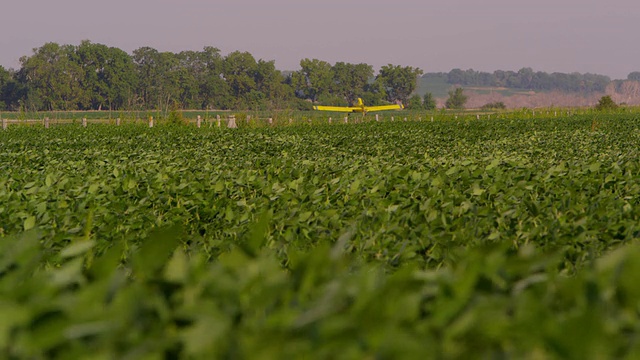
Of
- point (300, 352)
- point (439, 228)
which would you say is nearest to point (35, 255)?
point (300, 352)

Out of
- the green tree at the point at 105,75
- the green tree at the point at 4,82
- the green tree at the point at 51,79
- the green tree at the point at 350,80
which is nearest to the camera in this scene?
the green tree at the point at 51,79

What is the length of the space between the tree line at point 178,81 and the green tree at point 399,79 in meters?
0.07

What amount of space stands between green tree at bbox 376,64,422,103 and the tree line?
7cm

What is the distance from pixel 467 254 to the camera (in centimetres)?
200

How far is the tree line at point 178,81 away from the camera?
128 m

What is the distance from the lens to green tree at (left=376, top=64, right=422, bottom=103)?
6988 inches

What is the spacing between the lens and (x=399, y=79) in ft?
584

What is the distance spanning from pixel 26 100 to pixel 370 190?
5100 inches

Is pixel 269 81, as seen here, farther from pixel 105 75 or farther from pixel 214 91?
pixel 105 75

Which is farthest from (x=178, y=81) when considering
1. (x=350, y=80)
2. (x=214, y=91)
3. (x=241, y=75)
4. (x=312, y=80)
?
(x=350, y=80)

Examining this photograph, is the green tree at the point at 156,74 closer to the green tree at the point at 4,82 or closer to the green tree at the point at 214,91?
the green tree at the point at 214,91

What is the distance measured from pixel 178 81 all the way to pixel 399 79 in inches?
2275

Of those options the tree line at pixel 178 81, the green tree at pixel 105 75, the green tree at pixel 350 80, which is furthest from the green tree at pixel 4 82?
the green tree at pixel 350 80

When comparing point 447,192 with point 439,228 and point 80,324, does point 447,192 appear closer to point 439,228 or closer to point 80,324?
point 439,228
